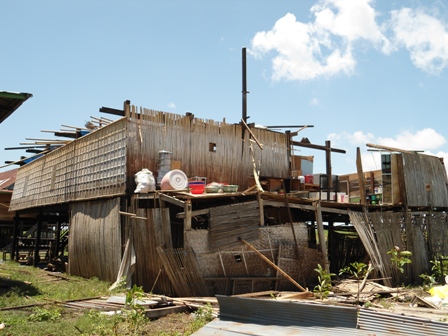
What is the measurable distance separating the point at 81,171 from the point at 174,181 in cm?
513

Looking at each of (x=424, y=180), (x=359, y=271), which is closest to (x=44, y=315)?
(x=359, y=271)

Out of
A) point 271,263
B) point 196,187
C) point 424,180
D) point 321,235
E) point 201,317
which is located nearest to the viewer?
point 201,317

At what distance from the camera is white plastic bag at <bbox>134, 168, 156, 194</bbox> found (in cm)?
1170

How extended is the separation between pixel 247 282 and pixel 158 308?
8.87 feet

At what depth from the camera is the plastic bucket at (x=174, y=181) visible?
38.7ft

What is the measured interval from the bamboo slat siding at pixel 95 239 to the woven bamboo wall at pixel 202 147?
5.63 ft

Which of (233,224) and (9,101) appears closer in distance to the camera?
(9,101)

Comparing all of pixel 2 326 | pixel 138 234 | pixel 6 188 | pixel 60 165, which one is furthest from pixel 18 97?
pixel 6 188

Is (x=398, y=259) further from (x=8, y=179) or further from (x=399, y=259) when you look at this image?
(x=8, y=179)

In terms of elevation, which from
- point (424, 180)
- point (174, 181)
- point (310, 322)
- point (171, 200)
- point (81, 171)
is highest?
point (81, 171)

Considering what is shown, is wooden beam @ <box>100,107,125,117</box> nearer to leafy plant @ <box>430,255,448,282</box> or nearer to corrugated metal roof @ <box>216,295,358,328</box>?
corrugated metal roof @ <box>216,295,358,328</box>

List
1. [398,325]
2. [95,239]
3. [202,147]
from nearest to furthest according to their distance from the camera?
[398,325] → [95,239] → [202,147]

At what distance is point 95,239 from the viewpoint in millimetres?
13938

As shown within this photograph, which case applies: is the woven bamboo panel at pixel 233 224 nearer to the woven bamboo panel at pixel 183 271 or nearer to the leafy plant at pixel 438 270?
the woven bamboo panel at pixel 183 271
